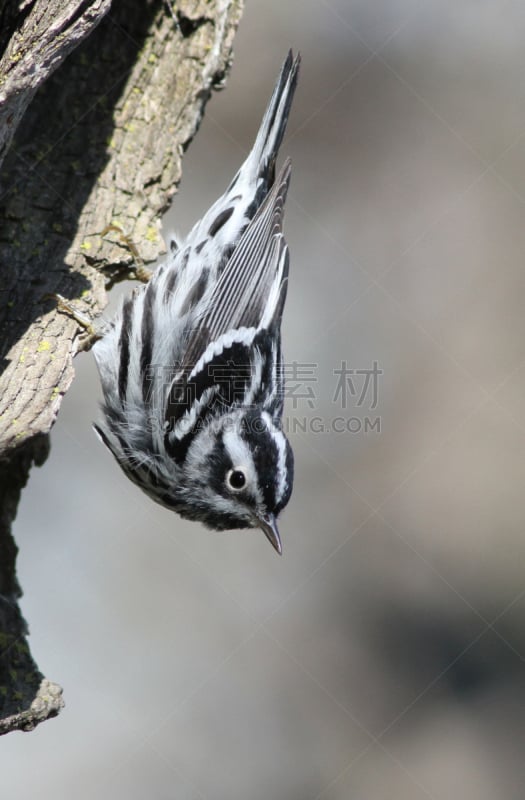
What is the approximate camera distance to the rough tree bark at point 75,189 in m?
3.04

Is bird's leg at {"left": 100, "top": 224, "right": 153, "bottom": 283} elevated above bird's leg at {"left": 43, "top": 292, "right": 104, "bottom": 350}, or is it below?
above

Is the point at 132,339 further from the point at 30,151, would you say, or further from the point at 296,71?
the point at 296,71

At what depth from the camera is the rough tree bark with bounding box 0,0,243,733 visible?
3037mm

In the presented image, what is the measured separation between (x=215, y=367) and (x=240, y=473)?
435 millimetres

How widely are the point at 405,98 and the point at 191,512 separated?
11.8 ft

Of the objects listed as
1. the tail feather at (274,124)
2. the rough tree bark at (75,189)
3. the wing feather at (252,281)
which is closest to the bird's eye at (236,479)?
the wing feather at (252,281)

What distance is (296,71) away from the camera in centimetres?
404

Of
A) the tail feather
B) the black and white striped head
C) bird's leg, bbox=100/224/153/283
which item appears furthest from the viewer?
the tail feather

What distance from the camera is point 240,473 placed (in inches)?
130

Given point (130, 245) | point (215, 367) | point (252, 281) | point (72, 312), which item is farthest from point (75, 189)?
point (215, 367)

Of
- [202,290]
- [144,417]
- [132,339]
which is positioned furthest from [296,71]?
[144,417]

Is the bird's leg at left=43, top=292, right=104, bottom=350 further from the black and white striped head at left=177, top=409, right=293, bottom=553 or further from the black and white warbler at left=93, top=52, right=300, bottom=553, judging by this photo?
the black and white striped head at left=177, top=409, right=293, bottom=553

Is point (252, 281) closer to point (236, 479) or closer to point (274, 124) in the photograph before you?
point (274, 124)

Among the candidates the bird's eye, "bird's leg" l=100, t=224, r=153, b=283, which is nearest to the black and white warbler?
the bird's eye
